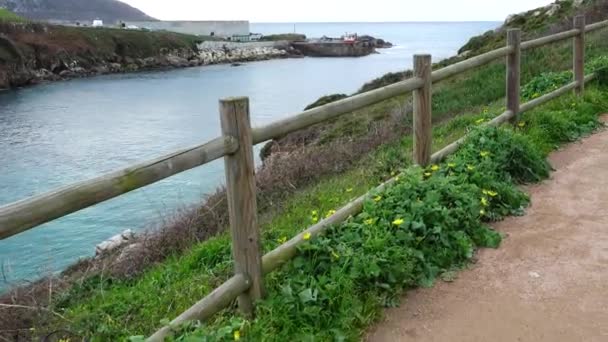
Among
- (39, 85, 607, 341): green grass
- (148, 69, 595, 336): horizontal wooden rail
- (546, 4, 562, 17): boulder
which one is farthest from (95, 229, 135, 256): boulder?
(546, 4, 562, 17): boulder

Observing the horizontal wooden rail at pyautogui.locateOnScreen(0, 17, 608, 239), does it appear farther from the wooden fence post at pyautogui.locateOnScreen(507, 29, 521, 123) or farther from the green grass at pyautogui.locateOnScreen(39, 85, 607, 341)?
the wooden fence post at pyautogui.locateOnScreen(507, 29, 521, 123)

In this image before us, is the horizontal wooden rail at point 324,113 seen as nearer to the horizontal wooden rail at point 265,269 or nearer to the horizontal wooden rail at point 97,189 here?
the horizontal wooden rail at point 97,189

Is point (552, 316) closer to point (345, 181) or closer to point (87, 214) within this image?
point (345, 181)

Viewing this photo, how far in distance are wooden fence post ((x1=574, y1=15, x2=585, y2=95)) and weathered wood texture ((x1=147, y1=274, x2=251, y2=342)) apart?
741 cm

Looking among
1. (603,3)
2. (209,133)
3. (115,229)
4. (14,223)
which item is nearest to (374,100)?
(14,223)

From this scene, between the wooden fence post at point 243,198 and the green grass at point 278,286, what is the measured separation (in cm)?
15

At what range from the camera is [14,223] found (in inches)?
96.2

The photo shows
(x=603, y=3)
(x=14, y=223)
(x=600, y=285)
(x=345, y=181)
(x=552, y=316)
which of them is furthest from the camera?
(x=603, y=3)

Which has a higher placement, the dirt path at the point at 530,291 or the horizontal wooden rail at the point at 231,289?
the horizontal wooden rail at the point at 231,289

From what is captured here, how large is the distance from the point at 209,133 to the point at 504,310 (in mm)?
24712

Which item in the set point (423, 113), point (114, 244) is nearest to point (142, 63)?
point (114, 244)

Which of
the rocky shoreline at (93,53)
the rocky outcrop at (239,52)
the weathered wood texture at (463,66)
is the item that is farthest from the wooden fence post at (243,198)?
the rocky outcrop at (239,52)

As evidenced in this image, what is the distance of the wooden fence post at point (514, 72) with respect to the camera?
7.29m

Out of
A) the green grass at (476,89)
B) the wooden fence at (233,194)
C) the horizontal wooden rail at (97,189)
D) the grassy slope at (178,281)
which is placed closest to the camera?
the horizontal wooden rail at (97,189)
